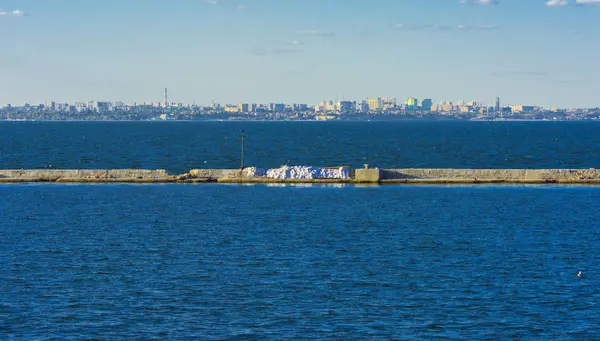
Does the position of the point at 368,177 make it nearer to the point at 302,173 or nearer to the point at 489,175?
the point at 302,173

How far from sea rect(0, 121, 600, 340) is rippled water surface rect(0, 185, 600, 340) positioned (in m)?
0.12

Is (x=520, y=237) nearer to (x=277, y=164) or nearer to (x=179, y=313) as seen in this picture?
(x=179, y=313)

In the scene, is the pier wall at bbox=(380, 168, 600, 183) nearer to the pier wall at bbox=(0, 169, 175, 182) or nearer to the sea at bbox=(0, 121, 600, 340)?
the sea at bbox=(0, 121, 600, 340)

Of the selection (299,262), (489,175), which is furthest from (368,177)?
(299,262)

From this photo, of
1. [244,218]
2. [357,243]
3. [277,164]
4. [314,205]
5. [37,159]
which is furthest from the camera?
[37,159]

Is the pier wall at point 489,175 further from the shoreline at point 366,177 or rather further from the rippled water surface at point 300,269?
the rippled water surface at point 300,269

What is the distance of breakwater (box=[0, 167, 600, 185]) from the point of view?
93500 millimetres

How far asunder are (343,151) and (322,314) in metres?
123

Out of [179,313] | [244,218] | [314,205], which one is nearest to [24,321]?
[179,313]

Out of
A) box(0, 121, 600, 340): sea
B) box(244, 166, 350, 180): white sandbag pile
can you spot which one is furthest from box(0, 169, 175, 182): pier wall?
box(244, 166, 350, 180): white sandbag pile

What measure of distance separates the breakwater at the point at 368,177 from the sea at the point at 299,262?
2439 mm

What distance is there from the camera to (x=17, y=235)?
2354 inches

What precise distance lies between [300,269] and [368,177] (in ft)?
154

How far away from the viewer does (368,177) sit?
9350 cm
